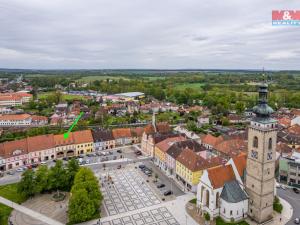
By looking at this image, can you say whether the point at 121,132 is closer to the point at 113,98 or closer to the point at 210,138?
the point at 210,138

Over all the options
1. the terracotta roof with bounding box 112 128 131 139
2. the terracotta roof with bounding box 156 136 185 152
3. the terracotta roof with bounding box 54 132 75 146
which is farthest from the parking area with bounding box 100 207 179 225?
the terracotta roof with bounding box 112 128 131 139

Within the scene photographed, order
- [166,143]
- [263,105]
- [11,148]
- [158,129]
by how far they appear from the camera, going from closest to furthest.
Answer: [263,105] → [11,148] → [166,143] → [158,129]

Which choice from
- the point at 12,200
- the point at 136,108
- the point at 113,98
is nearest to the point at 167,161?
the point at 12,200

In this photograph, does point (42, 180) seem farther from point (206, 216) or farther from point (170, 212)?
point (206, 216)

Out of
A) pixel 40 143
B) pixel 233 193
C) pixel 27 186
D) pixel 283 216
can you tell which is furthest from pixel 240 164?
pixel 40 143

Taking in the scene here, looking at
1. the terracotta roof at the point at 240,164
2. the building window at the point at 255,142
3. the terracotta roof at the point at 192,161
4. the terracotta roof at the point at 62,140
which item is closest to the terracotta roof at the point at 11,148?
the terracotta roof at the point at 62,140

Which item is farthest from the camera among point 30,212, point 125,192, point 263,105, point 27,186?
point 125,192

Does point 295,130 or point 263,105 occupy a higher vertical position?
point 263,105
